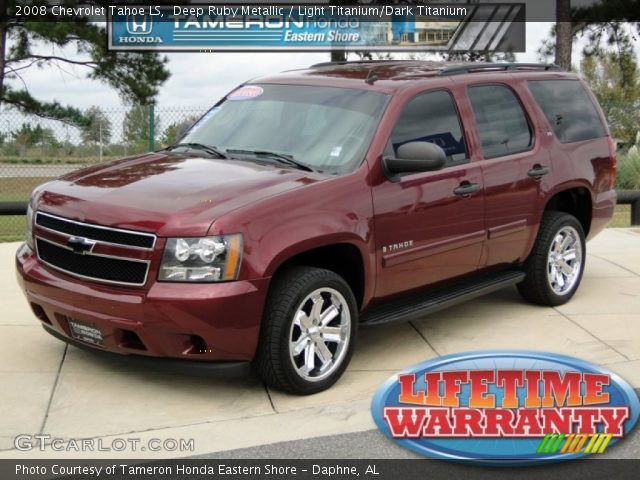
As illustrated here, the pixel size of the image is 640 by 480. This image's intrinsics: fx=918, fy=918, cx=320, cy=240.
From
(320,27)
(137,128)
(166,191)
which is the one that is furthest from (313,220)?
(320,27)

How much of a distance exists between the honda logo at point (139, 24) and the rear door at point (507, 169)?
13253 mm

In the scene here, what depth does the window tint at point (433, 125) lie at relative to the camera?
6184 millimetres

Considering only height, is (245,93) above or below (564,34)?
below

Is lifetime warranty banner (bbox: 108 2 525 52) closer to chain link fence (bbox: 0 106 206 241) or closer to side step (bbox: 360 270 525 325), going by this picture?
chain link fence (bbox: 0 106 206 241)

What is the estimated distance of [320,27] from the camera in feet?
57.9

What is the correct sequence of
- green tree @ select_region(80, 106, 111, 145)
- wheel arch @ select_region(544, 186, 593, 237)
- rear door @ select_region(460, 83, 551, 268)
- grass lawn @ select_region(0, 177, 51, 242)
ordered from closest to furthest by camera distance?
rear door @ select_region(460, 83, 551, 268) → wheel arch @ select_region(544, 186, 593, 237) → green tree @ select_region(80, 106, 111, 145) → grass lawn @ select_region(0, 177, 51, 242)

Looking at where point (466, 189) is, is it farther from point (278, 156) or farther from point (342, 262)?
point (278, 156)

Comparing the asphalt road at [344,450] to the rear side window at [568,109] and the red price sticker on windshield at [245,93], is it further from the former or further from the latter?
the rear side window at [568,109]

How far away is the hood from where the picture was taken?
16.8 feet

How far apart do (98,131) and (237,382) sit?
322 inches

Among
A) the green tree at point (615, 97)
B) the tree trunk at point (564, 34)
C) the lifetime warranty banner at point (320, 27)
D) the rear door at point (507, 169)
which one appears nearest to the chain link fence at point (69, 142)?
the lifetime warranty banner at point (320, 27)

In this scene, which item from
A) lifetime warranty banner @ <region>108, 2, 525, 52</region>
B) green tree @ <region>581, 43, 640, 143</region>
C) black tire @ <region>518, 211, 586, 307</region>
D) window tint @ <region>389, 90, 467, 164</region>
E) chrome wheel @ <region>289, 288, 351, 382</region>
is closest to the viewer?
chrome wheel @ <region>289, 288, 351, 382</region>

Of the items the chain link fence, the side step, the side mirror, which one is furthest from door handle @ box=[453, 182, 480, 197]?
the chain link fence

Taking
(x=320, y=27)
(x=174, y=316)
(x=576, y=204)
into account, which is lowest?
(x=174, y=316)
